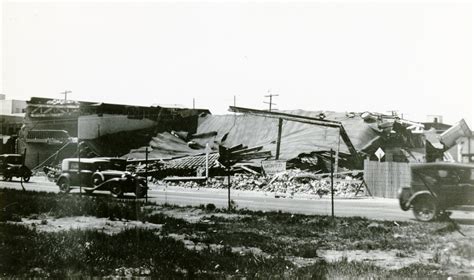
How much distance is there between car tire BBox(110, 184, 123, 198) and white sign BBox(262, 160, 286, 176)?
14477 millimetres

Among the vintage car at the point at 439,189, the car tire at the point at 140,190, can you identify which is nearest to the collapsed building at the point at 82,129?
the car tire at the point at 140,190

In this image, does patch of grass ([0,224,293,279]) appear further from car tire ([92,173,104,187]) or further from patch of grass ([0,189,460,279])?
car tire ([92,173,104,187])

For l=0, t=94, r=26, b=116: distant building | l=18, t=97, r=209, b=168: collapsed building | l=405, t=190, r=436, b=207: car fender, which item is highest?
l=0, t=94, r=26, b=116: distant building

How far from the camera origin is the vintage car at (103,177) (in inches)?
787

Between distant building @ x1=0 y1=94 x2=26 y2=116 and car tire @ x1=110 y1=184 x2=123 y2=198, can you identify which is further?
distant building @ x1=0 y1=94 x2=26 y2=116

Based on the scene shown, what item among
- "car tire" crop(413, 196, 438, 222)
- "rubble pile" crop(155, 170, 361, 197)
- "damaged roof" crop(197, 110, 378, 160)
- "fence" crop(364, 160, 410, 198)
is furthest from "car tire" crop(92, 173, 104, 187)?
"damaged roof" crop(197, 110, 378, 160)

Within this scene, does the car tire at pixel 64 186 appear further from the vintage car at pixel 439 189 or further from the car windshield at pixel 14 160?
the vintage car at pixel 439 189

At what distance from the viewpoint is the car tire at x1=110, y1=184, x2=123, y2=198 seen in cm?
1988

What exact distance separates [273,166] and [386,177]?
646 inches

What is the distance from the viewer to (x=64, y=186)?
22.2 metres

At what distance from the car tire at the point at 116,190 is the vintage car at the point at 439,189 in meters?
12.1

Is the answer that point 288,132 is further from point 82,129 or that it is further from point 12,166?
point 12,166

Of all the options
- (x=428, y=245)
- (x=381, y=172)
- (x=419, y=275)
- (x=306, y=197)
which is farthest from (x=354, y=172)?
(x=419, y=275)

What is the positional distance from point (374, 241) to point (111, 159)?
1324 centimetres
